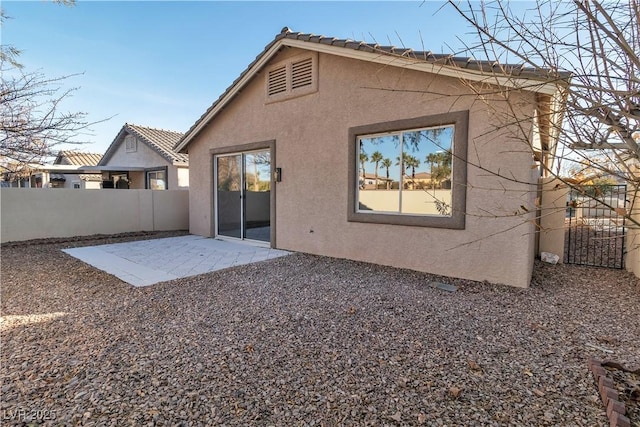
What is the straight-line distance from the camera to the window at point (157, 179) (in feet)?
54.7

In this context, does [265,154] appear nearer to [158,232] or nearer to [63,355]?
[158,232]

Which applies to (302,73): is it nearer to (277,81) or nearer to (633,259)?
(277,81)

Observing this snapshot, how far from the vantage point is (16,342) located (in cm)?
362

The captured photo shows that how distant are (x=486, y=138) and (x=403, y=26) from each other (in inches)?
128

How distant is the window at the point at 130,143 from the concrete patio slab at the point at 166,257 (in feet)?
33.5

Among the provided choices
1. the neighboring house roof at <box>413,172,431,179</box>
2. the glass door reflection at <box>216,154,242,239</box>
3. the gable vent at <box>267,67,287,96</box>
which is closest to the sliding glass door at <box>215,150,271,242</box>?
the glass door reflection at <box>216,154,242,239</box>

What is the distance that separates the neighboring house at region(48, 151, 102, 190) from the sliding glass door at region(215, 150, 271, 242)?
1402 centimetres

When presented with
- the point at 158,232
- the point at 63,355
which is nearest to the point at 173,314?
the point at 63,355

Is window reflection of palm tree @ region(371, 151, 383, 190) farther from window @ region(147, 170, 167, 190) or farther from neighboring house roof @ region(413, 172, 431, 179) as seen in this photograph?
window @ region(147, 170, 167, 190)

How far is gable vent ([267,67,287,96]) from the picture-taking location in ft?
29.0

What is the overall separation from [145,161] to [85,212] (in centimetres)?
677

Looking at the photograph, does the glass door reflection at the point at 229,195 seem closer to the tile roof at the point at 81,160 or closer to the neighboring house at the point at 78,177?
the neighboring house at the point at 78,177

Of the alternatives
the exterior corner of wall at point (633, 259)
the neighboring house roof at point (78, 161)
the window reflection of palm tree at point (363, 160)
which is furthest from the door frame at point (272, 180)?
the neighboring house roof at point (78, 161)

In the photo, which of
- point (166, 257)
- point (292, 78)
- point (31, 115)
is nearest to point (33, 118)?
point (31, 115)
